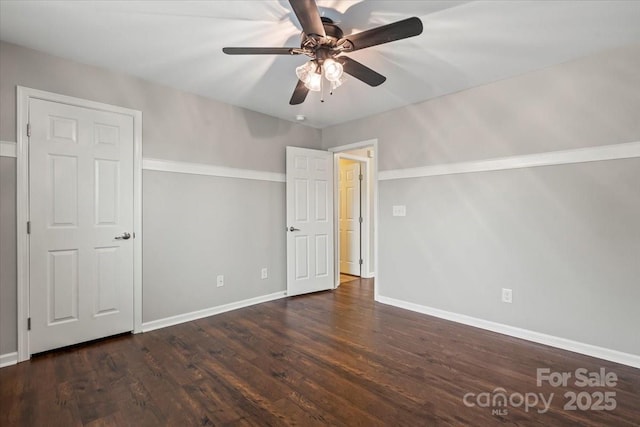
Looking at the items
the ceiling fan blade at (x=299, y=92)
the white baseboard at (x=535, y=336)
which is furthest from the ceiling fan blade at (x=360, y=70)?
the white baseboard at (x=535, y=336)

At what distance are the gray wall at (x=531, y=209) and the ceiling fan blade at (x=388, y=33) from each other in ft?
5.95

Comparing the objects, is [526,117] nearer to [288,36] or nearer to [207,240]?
[288,36]

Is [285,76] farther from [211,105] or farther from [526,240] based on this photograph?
[526,240]

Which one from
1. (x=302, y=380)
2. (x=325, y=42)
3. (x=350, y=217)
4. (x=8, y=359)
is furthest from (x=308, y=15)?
(x=350, y=217)

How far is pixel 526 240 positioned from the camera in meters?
2.89

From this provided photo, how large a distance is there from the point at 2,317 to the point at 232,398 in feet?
6.34

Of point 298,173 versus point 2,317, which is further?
point 298,173

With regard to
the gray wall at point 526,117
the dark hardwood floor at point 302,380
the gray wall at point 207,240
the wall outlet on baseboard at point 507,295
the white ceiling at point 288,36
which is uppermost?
the white ceiling at point 288,36

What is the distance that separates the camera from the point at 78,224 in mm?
2715

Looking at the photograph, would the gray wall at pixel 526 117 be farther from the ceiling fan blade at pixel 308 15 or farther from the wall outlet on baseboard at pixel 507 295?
the ceiling fan blade at pixel 308 15

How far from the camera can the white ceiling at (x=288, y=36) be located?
1991 millimetres

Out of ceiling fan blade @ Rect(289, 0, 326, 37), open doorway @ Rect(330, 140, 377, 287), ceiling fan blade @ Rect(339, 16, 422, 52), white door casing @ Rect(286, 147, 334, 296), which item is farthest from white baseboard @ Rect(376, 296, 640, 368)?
ceiling fan blade @ Rect(289, 0, 326, 37)

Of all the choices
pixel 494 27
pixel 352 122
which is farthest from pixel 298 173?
pixel 494 27

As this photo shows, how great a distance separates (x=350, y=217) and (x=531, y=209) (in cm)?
A: 322
